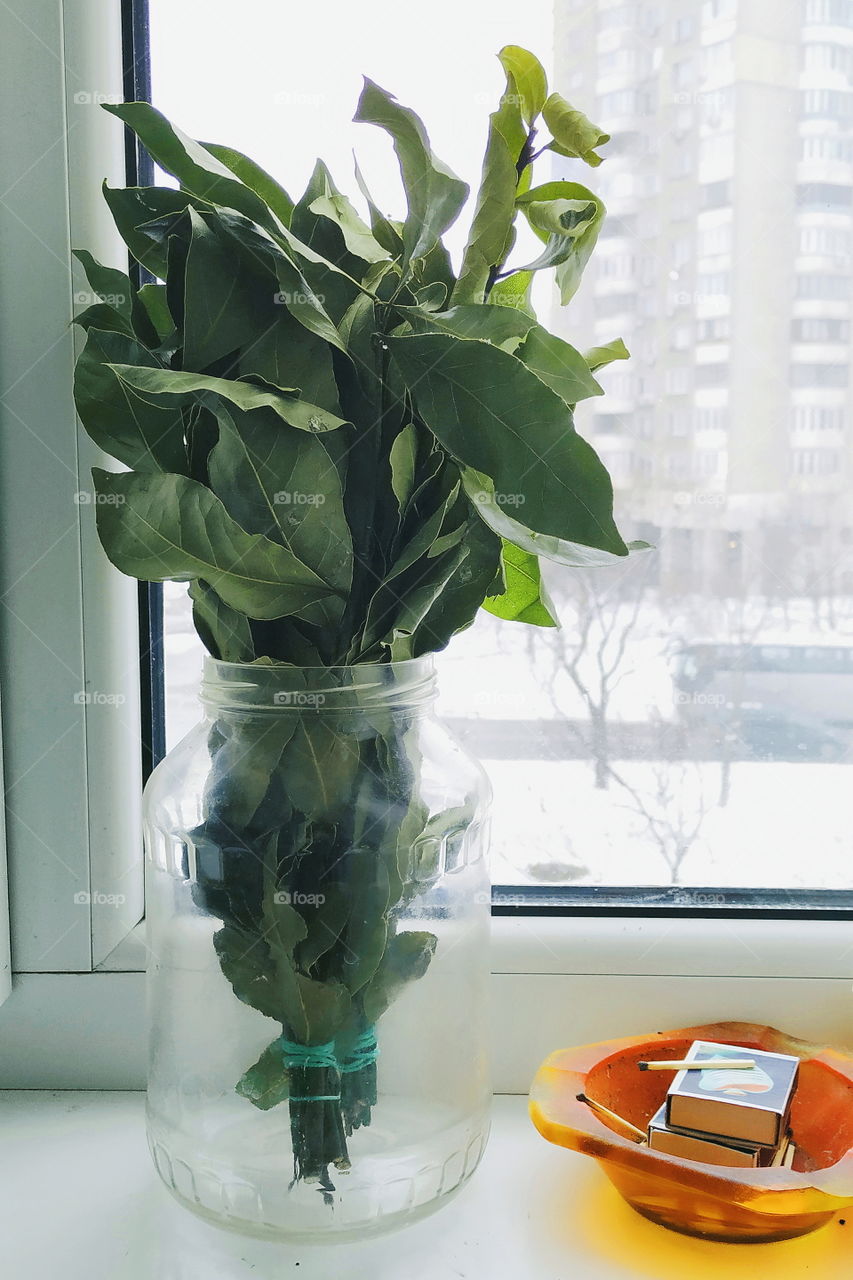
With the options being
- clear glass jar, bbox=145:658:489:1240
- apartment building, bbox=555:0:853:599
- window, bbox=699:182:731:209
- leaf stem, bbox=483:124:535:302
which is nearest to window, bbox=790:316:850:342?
apartment building, bbox=555:0:853:599

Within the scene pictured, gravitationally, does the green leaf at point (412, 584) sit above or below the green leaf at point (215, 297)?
below

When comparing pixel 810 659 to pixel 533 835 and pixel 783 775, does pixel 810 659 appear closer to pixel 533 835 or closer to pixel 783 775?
pixel 783 775

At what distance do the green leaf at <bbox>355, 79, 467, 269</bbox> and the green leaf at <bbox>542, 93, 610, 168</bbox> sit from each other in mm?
79

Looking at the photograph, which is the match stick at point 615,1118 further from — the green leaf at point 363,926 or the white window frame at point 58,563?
the white window frame at point 58,563

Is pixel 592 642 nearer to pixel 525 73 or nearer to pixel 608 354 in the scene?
pixel 608 354

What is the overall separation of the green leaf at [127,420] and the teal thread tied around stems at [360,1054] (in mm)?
306

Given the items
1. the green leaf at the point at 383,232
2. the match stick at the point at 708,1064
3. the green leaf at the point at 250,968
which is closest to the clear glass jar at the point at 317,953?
the green leaf at the point at 250,968

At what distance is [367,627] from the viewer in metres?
0.51

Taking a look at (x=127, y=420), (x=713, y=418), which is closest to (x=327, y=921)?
(x=127, y=420)

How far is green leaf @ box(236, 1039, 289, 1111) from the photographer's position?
1.76 ft

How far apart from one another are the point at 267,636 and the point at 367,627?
6 centimetres

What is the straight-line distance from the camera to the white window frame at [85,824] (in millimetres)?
663

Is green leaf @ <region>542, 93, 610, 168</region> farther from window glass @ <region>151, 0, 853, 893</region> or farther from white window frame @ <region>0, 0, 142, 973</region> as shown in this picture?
white window frame @ <region>0, 0, 142, 973</region>

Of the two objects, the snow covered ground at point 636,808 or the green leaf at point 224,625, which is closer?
the green leaf at point 224,625
